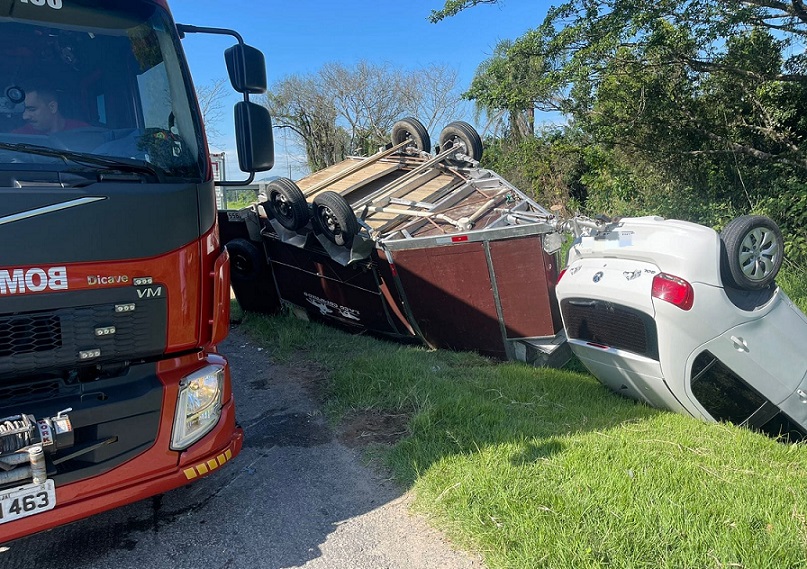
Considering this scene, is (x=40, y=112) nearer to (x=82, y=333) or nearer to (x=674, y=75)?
(x=82, y=333)

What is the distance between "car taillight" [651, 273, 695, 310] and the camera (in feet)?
12.4

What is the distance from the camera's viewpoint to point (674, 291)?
3.82 metres

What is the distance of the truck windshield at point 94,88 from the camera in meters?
2.85

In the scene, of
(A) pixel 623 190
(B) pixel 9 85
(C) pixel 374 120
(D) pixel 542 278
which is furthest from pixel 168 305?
(C) pixel 374 120

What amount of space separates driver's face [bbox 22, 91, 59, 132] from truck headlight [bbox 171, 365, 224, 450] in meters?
1.43

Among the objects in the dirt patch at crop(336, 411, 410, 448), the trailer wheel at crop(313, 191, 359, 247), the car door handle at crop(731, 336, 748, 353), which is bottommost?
the dirt patch at crop(336, 411, 410, 448)

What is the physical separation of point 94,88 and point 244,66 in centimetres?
85

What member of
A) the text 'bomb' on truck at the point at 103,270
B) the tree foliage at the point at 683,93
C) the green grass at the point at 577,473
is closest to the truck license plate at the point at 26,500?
the text 'bomb' on truck at the point at 103,270

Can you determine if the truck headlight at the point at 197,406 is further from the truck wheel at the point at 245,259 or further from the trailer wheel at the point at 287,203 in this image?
the truck wheel at the point at 245,259

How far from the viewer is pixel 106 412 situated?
9.21 ft

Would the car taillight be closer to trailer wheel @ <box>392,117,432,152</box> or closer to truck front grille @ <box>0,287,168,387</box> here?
truck front grille @ <box>0,287,168,387</box>

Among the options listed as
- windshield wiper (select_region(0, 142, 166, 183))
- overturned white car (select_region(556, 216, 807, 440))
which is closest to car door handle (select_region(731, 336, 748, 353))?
overturned white car (select_region(556, 216, 807, 440))

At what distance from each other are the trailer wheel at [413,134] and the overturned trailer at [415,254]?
412 mm

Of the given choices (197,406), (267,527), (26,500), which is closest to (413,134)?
(197,406)
